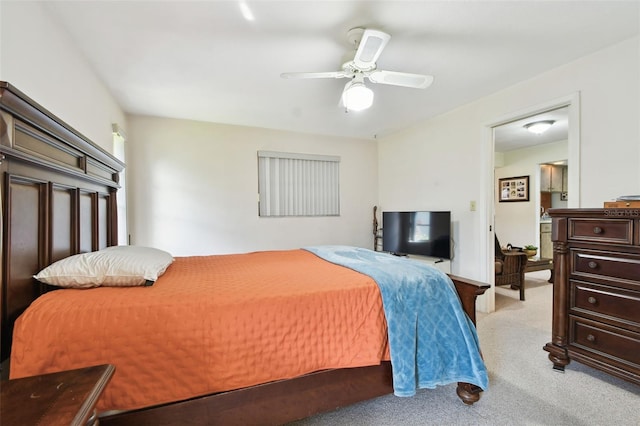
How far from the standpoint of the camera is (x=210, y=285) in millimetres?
1474

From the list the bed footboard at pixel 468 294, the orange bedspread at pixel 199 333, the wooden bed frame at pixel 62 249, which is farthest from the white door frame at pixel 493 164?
the orange bedspread at pixel 199 333

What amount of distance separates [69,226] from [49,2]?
1313 millimetres

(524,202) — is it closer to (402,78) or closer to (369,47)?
(402,78)

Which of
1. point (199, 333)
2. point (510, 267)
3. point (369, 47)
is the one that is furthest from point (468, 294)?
point (510, 267)

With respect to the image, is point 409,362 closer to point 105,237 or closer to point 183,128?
point 105,237

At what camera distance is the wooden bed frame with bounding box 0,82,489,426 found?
1058 millimetres

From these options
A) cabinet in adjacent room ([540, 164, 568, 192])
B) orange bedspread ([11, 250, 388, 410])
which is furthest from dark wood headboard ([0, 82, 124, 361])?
cabinet in adjacent room ([540, 164, 568, 192])

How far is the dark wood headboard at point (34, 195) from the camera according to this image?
1036 millimetres

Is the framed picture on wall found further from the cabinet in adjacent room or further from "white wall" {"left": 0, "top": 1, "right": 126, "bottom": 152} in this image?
"white wall" {"left": 0, "top": 1, "right": 126, "bottom": 152}

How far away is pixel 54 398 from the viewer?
0.66 metres

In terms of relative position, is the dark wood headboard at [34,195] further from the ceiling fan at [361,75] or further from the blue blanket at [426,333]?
the blue blanket at [426,333]

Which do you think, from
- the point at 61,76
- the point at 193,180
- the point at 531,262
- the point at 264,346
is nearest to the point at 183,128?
the point at 193,180

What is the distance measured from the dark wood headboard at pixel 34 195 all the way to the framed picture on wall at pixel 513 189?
21.8ft

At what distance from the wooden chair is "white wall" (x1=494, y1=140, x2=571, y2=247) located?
7.28 feet
